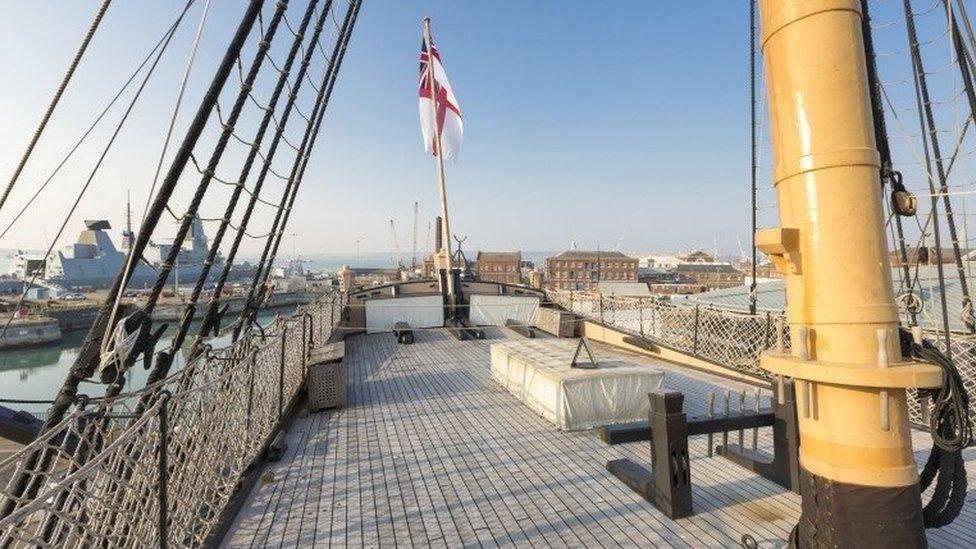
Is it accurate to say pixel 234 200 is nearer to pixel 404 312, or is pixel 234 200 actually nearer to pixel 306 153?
pixel 306 153

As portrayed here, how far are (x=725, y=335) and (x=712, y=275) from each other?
87.9 meters

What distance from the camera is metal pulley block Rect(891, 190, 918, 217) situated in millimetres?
3236

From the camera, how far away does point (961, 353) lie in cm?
956

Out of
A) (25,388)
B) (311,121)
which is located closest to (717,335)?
(311,121)

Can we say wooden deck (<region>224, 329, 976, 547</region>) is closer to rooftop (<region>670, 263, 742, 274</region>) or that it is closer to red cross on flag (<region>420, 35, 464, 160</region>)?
red cross on flag (<region>420, 35, 464, 160</region>)

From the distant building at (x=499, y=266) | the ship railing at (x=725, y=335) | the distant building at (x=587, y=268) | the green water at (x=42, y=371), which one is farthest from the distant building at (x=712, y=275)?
the green water at (x=42, y=371)

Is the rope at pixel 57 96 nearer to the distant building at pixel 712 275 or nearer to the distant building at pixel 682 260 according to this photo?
the distant building at pixel 712 275

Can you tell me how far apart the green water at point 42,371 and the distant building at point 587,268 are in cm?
6122

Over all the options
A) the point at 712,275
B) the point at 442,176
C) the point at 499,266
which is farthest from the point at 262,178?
the point at 712,275

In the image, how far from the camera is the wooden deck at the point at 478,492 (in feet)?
13.8

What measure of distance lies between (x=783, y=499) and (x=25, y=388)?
38714 millimetres

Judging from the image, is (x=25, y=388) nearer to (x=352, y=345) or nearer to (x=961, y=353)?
(x=352, y=345)

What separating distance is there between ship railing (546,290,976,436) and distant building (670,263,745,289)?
6428 cm

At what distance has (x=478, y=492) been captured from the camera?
5.09 m
